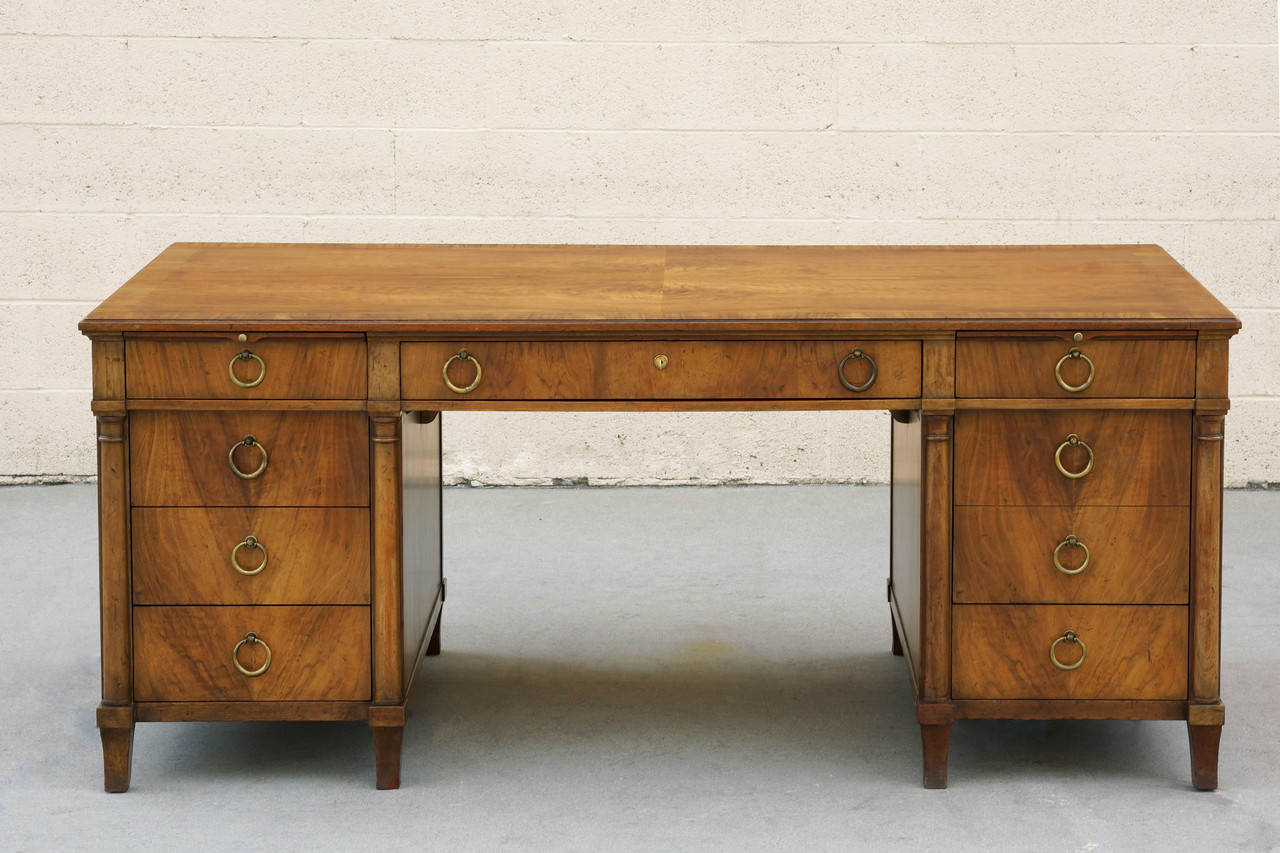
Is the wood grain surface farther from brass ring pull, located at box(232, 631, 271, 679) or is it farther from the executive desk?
brass ring pull, located at box(232, 631, 271, 679)

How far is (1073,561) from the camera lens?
237 cm

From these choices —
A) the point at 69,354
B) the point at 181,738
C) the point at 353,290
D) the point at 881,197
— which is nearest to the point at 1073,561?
the point at 353,290

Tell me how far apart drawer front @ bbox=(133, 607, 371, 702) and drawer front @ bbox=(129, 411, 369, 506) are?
18cm

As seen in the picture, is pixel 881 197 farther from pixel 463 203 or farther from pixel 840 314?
pixel 840 314

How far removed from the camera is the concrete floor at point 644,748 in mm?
2281

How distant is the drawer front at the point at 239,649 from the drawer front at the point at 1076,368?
3.43ft

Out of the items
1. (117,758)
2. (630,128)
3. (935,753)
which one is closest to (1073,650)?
(935,753)

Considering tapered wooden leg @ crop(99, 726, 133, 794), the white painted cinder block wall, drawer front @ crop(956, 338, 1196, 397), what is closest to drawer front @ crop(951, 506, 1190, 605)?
drawer front @ crop(956, 338, 1196, 397)

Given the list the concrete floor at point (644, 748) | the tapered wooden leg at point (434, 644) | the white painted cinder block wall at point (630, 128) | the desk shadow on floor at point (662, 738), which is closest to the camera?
the concrete floor at point (644, 748)

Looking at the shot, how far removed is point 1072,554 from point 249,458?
1306 mm

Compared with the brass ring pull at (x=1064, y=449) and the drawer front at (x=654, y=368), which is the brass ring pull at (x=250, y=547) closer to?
the drawer front at (x=654, y=368)

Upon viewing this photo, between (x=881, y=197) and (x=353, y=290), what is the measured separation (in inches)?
93.2

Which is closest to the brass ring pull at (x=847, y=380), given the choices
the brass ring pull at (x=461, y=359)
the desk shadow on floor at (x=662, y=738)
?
the brass ring pull at (x=461, y=359)

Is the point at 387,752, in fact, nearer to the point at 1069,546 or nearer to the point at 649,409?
the point at 649,409
